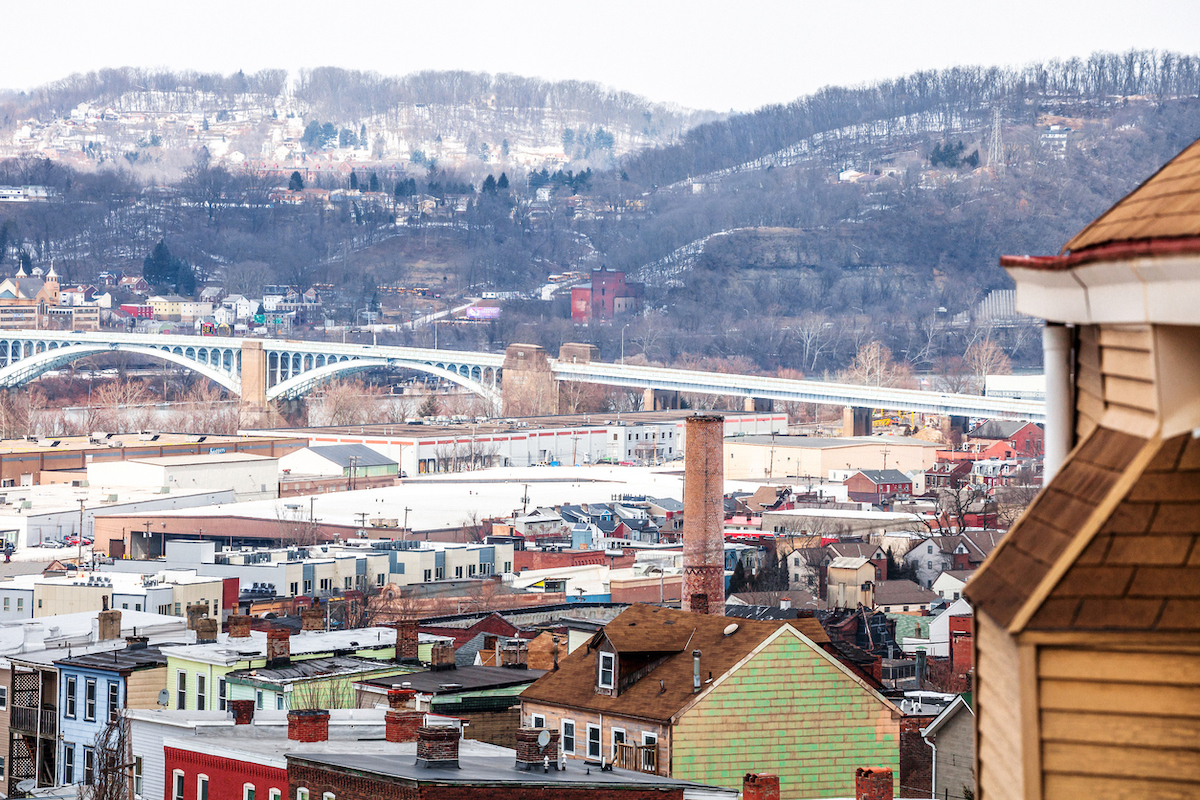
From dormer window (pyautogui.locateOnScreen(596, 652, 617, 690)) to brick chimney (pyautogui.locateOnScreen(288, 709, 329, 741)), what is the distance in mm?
2446

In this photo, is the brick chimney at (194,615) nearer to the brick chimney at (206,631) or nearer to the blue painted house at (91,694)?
the brick chimney at (206,631)

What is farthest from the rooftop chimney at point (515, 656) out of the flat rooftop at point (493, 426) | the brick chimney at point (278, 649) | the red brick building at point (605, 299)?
the red brick building at point (605, 299)

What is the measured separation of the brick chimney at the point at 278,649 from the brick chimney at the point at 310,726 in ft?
19.2

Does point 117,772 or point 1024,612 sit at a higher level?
point 1024,612

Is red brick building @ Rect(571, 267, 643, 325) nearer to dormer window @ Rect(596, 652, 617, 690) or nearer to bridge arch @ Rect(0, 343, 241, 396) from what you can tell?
bridge arch @ Rect(0, 343, 241, 396)

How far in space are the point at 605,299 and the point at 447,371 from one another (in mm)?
81684

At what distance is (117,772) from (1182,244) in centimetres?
1050

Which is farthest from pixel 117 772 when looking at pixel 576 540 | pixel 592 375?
pixel 592 375

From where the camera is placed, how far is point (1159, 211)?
305 centimetres

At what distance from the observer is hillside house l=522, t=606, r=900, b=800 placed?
13789 mm

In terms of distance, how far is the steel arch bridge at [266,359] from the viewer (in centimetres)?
10575

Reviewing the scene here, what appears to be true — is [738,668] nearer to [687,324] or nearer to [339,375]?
[339,375]

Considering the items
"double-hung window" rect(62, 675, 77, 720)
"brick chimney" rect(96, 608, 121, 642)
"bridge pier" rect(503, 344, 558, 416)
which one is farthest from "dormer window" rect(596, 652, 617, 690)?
"bridge pier" rect(503, 344, 558, 416)

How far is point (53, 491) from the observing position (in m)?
64.4
